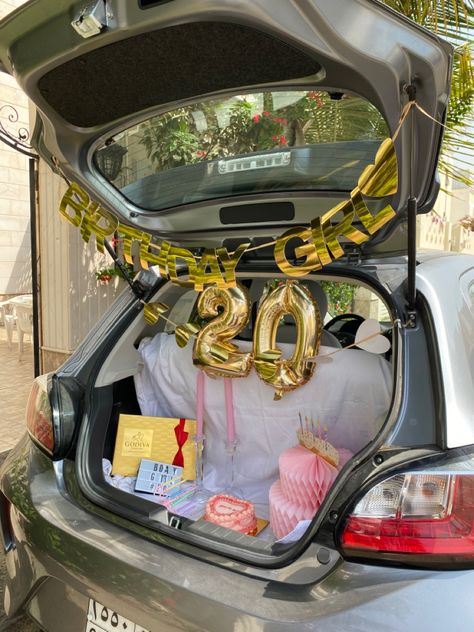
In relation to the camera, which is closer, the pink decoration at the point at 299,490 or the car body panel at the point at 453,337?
the car body panel at the point at 453,337

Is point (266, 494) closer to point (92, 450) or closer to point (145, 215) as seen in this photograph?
point (92, 450)

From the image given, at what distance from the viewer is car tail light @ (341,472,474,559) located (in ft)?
3.34

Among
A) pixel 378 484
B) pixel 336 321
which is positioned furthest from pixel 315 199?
pixel 336 321

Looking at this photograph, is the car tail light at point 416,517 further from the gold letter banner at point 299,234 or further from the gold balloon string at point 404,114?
the gold balloon string at point 404,114

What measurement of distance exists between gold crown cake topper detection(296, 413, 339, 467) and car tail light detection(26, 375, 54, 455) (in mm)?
806

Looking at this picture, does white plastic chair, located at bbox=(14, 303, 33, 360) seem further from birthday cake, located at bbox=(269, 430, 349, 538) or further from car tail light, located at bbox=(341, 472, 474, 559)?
car tail light, located at bbox=(341, 472, 474, 559)

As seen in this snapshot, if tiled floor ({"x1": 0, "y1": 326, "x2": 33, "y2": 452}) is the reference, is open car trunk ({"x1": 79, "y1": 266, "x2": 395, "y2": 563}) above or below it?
above

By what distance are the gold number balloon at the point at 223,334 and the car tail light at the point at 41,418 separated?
541mm

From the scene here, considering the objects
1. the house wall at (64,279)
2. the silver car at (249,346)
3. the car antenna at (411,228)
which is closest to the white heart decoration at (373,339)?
the silver car at (249,346)

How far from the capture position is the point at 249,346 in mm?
2059

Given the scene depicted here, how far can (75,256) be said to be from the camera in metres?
4.98

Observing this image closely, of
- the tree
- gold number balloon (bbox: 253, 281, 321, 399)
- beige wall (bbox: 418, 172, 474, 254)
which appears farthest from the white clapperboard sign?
beige wall (bbox: 418, 172, 474, 254)

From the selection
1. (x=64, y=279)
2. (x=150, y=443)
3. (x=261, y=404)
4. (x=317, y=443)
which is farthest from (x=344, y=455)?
(x=64, y=279)

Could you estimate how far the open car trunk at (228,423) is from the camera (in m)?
1.54
